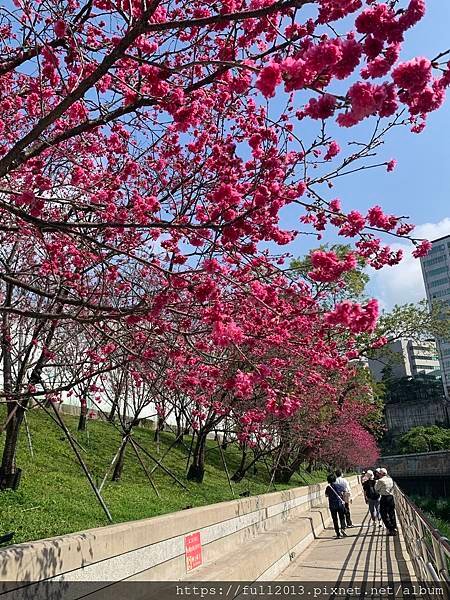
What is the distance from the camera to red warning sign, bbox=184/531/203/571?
651 cm

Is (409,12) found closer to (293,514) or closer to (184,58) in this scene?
(184,58)

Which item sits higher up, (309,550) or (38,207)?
(38,207)

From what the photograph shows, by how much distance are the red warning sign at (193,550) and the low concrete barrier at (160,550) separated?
0.03m

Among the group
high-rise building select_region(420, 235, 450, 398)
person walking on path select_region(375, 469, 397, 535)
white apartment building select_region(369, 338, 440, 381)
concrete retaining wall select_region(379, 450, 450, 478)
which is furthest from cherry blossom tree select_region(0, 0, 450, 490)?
high-rise building select_region(420, 235, 450, 398)

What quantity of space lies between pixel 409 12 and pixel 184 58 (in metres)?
3.22

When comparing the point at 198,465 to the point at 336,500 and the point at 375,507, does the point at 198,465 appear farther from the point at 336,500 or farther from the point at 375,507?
the point at 375,507

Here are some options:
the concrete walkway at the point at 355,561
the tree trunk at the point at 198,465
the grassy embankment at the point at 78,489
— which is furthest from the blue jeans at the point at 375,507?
the tree trunk at the point at 198,465

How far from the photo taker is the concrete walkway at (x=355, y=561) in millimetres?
7179

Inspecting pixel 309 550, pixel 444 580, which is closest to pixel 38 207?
pixel 444 580

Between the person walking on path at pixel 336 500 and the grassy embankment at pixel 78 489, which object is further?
the person walking on path at pixel 336 500

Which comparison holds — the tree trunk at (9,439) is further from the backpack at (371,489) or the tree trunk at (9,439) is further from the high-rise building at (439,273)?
the high-rise building at (439,273)

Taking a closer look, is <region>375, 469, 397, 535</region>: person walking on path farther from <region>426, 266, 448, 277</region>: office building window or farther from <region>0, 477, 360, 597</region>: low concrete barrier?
<region>426, 266, 448, 277</region>: office building window

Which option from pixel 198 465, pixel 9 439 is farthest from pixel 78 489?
pixel 198 465

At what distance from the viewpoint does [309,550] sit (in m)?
10.6
